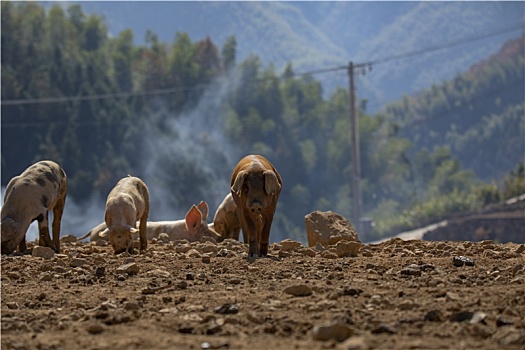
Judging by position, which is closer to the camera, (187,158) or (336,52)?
(187,158)

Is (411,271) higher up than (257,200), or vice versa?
(257,200)

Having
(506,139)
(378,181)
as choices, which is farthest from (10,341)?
(506,139)

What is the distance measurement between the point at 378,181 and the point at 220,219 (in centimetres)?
7358

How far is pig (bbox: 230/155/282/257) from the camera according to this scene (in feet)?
43.8

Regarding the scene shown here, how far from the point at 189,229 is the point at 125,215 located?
290cm

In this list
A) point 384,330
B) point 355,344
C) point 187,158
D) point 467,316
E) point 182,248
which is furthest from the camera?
point 187,158

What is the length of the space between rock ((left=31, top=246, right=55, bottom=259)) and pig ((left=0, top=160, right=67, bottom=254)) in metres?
0.73

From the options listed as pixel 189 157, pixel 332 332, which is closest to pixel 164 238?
pixel 332 332

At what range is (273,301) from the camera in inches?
348

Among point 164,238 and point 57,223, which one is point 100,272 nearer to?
point 57,223

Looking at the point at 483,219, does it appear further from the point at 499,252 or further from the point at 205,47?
the point at 205,47

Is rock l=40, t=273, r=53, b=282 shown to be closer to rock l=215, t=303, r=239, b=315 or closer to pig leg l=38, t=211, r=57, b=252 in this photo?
rock l=215, t=303, r=239, b=315

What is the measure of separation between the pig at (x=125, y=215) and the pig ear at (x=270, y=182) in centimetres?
206

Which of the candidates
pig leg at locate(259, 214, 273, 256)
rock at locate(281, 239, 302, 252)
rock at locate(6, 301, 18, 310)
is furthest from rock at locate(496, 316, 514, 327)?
rock at locate(281, 239, 302, 252)
